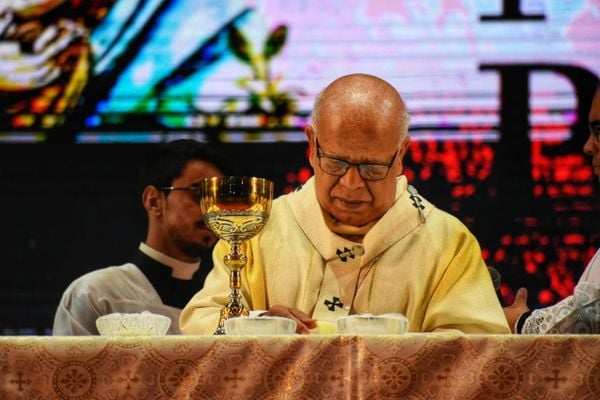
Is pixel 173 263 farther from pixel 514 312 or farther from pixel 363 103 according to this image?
pixel 363 103

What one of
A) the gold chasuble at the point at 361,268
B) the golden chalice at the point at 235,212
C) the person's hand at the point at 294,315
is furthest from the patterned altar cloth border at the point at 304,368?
the gold chasuble at the point at 361,268

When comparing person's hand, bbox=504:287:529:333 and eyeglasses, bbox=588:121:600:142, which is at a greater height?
eyeglasses, bbox=588:121:600:142

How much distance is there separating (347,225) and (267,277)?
298 mm

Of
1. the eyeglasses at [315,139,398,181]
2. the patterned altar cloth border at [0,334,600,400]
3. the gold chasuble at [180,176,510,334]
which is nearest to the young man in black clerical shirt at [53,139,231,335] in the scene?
the gold chasuble at [180,176,510,334]

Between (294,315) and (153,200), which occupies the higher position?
(294,315)

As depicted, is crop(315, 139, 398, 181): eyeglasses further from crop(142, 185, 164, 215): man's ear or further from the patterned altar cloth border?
crop(142, 185, 164, 215): man's ear

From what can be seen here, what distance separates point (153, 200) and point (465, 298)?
2380mm

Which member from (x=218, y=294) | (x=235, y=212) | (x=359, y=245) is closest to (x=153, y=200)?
(x=359, y=245)

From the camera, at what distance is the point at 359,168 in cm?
350

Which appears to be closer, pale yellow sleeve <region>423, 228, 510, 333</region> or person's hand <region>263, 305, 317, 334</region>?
person's hand <region>263, 305, 317, 334</region>

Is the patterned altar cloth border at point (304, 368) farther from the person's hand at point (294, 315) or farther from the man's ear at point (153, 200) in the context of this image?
the man's ear at point (153, 200)

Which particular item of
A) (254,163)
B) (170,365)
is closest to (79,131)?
(254,163)

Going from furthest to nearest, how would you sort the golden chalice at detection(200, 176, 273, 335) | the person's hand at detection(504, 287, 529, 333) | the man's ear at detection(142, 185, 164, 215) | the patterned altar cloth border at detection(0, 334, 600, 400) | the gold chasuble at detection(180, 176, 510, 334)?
the man's ear at detection(142, 185, 164, 215), the person's hand at detection(504, 287, 529, 333), the gold chasuble at detection(180, 176, 510, 334), the golden chalice at detection(200, 176, 273, 335), the patterned altar cloth border at detection(0, 334, 600, 400)

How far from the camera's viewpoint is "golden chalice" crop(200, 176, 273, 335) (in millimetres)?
3146
